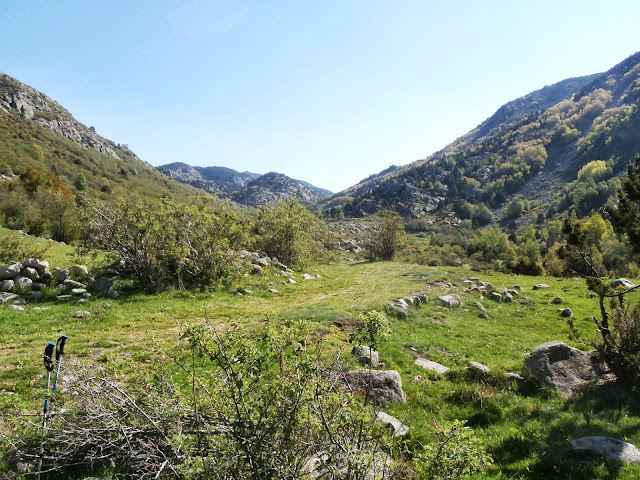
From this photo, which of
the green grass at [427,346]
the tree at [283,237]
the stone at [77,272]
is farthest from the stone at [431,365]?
the tree at [283,237]

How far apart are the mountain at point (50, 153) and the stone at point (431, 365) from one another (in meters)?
74.0

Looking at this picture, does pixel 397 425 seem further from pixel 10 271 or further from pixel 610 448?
pixel 10 271

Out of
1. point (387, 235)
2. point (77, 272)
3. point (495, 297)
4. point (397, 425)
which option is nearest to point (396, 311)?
point (397, 425)

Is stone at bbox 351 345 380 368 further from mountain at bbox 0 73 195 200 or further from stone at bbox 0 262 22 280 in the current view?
mountain at bbox 0 73 195 200

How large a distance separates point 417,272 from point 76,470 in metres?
33.2

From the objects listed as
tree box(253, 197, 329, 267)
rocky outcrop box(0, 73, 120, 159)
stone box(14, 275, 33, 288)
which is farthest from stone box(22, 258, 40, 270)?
rocky outcrop box(0, 73, 120, 159)

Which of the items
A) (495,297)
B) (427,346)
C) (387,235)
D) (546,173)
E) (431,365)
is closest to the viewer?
(431,365)

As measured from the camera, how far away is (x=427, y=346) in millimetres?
13805

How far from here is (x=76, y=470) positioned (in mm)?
5082

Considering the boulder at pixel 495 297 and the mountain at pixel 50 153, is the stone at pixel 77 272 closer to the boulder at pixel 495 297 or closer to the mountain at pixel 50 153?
the boulder at pixel 495 297

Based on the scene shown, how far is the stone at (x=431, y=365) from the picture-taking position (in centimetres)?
1117

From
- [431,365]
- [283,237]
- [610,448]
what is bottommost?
[431,365]

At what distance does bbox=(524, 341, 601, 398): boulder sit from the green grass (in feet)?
1.67

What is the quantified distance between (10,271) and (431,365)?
20837 millimetres
